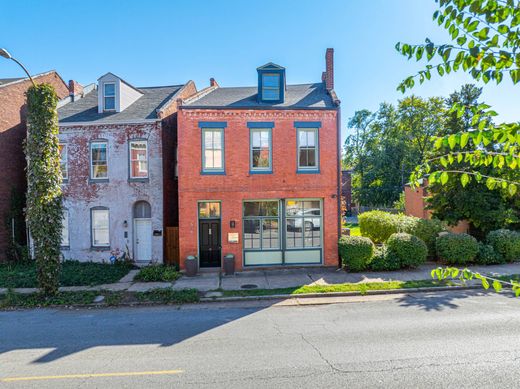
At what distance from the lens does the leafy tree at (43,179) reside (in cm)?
1084

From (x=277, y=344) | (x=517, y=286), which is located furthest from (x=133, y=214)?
(x=517, y=286)

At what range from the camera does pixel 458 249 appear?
48.3 ft

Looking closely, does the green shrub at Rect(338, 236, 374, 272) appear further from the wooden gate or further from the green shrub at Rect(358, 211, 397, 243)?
the wooden gate

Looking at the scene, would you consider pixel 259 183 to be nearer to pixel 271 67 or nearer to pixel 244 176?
pixel 244 176

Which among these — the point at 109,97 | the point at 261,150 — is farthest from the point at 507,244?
the point at 109,97

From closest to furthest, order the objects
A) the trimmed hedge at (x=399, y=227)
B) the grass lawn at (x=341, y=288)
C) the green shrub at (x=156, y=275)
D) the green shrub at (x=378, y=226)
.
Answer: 1. the grass lawn at (x=341, y=288)
2. the green shrub at (x=156, y=275)
3. the trimmed hedge at (x=399, y=227)
4. the green shrub at (x=378, y=226)

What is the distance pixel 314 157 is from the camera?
15.3 metres

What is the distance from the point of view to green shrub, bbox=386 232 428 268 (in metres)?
14.3

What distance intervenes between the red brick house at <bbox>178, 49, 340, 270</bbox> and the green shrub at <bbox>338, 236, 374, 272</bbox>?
2.93 feet

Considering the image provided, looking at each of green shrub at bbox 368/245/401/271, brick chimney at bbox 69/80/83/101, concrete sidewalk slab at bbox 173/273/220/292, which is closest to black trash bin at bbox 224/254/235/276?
concrete sidewalk slab at bbox 173/273/220/292

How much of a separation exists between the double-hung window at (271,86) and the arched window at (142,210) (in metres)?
8.36

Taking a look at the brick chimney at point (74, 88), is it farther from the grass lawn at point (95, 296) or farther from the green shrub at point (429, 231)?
the green shrub at point (429, 231)

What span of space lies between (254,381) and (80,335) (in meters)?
5.09

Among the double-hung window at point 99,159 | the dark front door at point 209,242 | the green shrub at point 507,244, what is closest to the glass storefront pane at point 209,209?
the dark front door at point 209,242
